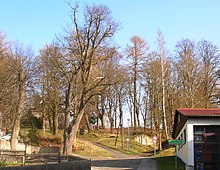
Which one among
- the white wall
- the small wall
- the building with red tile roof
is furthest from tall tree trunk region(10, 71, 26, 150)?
the small wall

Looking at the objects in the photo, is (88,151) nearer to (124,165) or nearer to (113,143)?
(124,165)

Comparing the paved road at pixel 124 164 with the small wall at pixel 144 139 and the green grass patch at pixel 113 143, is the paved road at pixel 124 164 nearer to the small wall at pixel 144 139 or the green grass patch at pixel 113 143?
the green grass patch at pixel 113 143

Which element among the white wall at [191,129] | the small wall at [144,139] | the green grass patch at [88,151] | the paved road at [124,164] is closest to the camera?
the white wall at [191,129]

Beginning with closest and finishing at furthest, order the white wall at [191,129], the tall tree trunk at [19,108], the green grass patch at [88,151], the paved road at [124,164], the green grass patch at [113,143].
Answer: the white wall at [191,129] < the paved road at [124,164] < the tall tree trunk at [19,108] < the green grass patch at [88,151] < the green grass patch at [113,143]

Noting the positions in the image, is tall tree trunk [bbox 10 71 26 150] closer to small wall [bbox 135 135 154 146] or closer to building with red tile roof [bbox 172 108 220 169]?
building with red tile roof [bbox 172 108 220 169]

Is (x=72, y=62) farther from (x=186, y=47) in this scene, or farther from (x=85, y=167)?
(x=186, y=47)

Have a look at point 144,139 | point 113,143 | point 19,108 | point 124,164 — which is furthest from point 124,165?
point 144,139

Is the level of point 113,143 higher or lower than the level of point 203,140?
lower

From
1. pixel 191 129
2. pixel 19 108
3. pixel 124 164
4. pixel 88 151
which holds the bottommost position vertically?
pixel 124 164

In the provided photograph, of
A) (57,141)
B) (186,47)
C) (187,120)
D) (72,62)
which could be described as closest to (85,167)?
(187,120)

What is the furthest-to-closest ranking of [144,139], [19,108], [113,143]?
[144,139], [113,143], [19,108]

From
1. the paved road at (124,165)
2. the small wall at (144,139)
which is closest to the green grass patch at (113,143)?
the small wall at (144,139)

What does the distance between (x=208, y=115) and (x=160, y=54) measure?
2545cm

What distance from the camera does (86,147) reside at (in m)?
46.5
